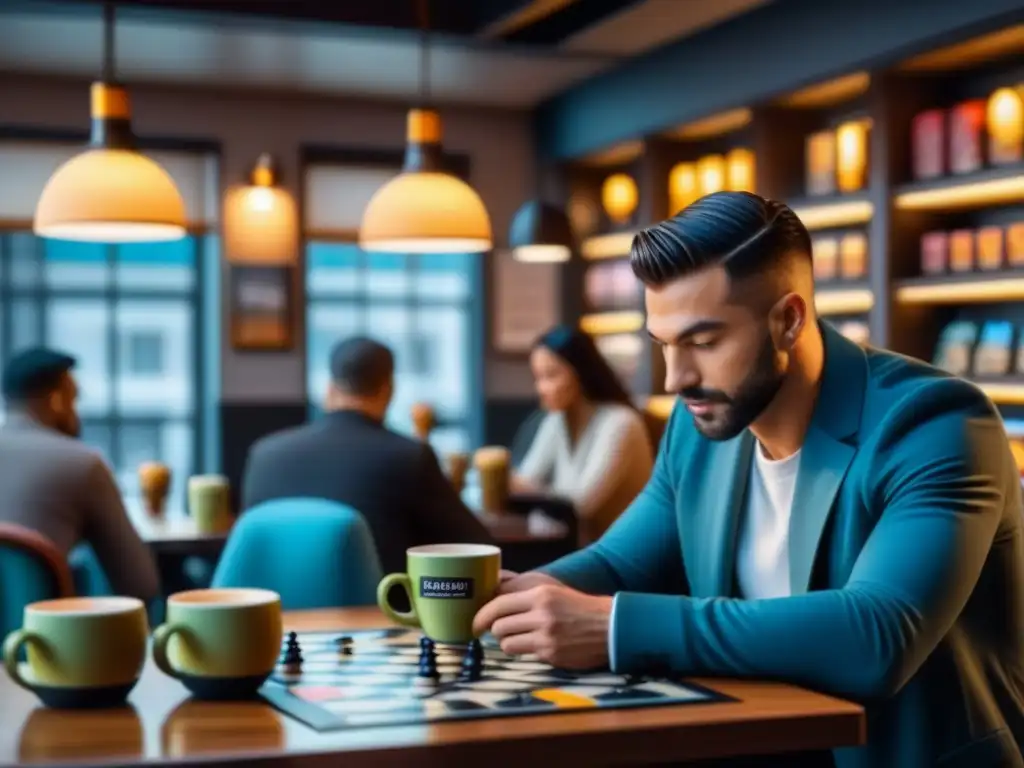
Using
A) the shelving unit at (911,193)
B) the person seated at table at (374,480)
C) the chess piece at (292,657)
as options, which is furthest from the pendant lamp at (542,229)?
the chess piece at (292,657)

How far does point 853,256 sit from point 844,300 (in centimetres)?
18

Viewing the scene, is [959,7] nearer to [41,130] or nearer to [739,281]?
[739,281]

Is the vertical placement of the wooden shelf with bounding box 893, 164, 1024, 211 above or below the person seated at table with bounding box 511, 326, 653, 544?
above

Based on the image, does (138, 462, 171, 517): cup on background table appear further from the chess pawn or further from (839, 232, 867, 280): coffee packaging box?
(839, 232, 867, 280): coffee packaging box

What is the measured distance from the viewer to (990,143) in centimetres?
482

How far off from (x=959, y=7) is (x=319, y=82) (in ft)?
12.7

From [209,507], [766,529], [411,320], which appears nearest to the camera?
[766,529]

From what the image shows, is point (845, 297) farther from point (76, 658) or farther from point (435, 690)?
point (76, 658)

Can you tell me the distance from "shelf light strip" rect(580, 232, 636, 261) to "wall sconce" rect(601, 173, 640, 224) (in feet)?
0.38

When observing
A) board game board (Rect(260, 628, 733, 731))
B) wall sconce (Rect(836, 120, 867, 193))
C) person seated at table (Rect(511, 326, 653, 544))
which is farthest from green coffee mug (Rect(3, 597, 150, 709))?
wall sconce (Rect(836, 120, 867, 193))

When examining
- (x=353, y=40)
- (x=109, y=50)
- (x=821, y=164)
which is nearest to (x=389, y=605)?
(x=109, y=50)

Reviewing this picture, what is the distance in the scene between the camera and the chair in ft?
8.57

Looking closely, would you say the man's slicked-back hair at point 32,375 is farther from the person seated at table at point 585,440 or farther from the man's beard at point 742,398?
the man's beard at point 742,398

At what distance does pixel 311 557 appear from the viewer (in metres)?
2.54
